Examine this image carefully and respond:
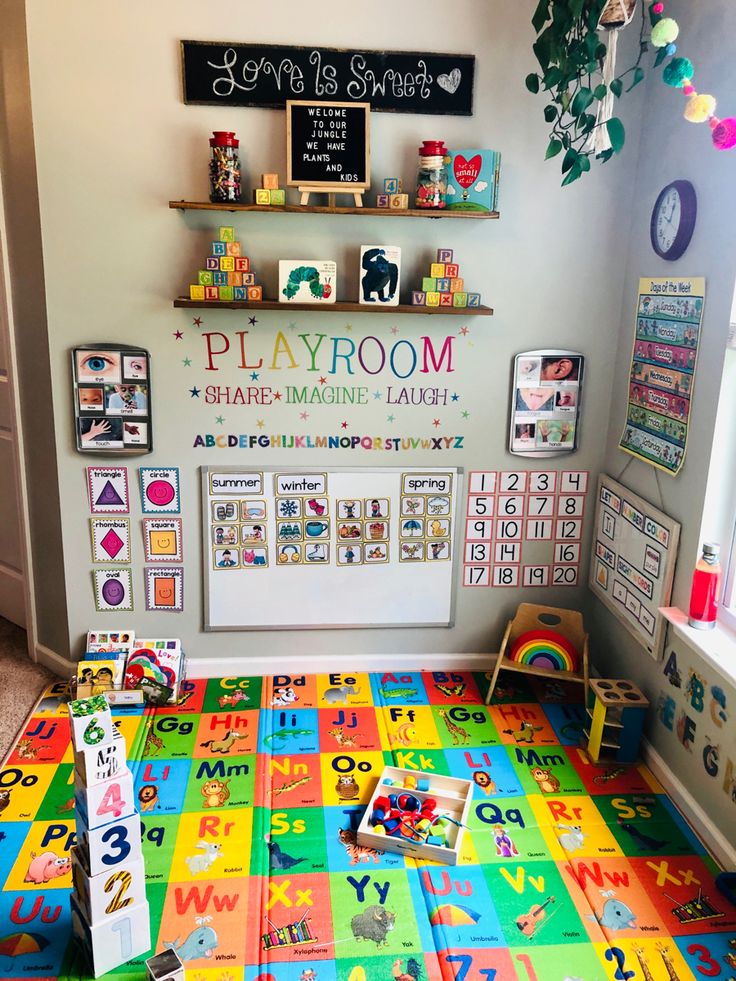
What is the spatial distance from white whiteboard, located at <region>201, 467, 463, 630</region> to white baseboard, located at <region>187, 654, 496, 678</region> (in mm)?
145

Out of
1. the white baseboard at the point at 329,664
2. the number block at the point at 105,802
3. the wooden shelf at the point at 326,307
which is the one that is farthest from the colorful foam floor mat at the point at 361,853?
the wooden shelf at the point at 326,307

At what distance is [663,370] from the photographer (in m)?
2.71

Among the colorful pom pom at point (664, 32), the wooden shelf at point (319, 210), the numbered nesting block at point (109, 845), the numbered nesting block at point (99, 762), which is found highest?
the colorful pom pom at point (664, 32)

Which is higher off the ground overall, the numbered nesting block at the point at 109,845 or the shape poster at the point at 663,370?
the shape poster at the point at 663,370

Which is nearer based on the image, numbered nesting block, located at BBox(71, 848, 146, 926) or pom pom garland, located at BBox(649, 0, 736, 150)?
numbered nesting block, located at BBox(71, 848, 146, 926)

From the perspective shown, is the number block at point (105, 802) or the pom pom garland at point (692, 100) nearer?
the number block at point (105, 802)

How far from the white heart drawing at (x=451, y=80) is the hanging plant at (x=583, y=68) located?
0.27 m

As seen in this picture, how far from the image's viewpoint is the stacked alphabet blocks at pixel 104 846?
187 cm

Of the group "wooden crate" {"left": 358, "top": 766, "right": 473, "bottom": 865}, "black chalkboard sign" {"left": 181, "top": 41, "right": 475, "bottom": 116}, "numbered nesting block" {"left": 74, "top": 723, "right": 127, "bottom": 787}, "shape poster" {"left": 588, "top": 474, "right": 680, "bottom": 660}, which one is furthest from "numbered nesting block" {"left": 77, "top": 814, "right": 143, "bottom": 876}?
"black chalkboard sign" {"left": 181, "top": 41, "right": 475, "bottom": 116}

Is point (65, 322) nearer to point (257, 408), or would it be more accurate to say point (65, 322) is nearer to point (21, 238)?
point (21, 238)

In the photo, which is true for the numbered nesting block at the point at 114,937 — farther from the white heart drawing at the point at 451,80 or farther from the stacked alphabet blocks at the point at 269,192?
the white heart drawing at the point at 451,80

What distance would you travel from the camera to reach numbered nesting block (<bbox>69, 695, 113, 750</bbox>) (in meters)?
1.86

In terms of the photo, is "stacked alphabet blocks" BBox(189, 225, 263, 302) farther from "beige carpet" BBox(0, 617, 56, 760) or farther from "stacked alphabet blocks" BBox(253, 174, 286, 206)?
"beige carpet" BBox(0, 617, 56, 760)

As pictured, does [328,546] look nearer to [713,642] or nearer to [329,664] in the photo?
[329,664]
